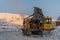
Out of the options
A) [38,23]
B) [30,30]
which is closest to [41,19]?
[38,23]

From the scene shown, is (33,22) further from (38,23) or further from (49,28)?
(49,28)

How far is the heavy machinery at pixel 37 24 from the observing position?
707 inches

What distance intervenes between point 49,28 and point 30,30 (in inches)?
68.9

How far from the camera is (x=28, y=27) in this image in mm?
18188

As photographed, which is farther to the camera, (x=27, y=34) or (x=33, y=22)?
(x=33, y=22)

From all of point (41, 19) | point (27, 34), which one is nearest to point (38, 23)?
point (41, 19)

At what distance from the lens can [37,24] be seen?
61.3ft

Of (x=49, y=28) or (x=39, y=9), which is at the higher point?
(x=39, y=9)

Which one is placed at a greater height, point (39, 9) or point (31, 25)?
point (39, 9)

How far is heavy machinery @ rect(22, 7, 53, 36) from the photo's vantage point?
58.9 feet

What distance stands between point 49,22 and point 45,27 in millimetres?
672

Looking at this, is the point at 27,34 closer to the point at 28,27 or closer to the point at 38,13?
the point at 28,27

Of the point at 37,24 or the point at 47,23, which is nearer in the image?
the point at 47,23

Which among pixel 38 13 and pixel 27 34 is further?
pixel 38 13
